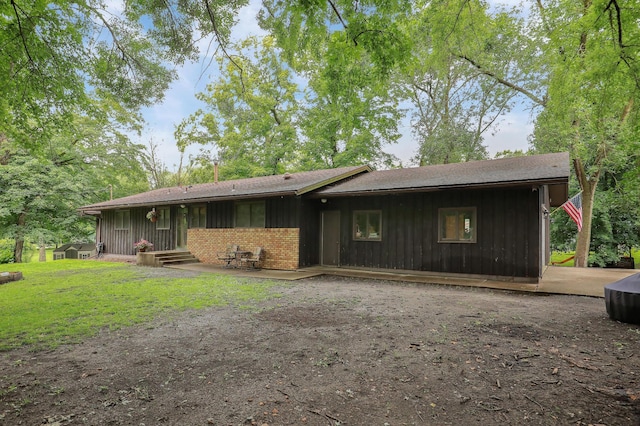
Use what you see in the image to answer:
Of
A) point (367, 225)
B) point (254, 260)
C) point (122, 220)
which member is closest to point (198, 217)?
point (254, 260)

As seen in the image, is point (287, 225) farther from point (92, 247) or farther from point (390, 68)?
point (92, 247)

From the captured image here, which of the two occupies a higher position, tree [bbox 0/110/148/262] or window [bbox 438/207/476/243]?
tree [bbox 0/110/148/262]

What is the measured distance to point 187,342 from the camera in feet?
13.1

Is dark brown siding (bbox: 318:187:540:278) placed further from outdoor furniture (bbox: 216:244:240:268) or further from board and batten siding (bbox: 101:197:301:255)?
outdoor furniture (bbox: 216:244:240:268)

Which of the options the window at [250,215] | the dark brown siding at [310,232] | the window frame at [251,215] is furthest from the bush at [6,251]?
the dark brown siding at [310,232]

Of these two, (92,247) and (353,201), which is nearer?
(353,201)

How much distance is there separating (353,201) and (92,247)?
18.6 meters

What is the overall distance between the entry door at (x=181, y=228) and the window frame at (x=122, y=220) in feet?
12.2

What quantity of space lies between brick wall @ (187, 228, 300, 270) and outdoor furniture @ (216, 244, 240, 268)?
221 mm

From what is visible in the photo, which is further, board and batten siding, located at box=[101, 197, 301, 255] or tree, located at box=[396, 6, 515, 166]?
tree, located at box=[396, 6, 515, 166]

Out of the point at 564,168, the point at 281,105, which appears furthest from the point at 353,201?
the point at 281,105

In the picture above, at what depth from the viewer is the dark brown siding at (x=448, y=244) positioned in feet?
28.1

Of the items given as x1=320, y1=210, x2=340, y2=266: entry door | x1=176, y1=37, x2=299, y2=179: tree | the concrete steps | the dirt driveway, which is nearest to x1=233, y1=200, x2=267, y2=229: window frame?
x1=320, y1=210, x2=340, y2=266: entry door

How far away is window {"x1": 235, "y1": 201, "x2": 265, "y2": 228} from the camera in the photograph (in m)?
12.0
